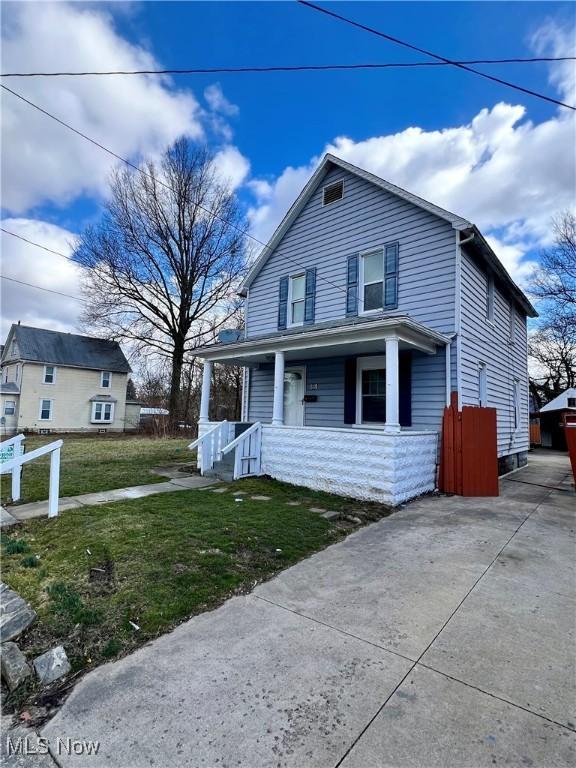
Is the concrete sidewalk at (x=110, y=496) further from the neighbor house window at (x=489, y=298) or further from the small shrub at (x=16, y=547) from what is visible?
the neighbor house window at (x=489, y=298)

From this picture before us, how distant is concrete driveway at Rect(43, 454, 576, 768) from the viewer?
173 centimetres

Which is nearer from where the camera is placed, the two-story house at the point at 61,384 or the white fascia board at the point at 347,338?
the white fascia board at the point at 347,338

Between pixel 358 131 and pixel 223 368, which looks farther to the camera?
pixel 223 368

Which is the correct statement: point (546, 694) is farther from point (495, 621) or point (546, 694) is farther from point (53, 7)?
point (53, 7)

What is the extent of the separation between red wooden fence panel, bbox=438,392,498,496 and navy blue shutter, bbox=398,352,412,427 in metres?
0.81

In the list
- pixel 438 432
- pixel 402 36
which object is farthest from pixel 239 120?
pixel 438 432

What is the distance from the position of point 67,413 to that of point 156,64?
24.3m

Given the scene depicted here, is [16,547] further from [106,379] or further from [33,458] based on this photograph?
[106,379]

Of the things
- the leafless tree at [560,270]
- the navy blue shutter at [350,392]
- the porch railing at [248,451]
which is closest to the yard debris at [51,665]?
the porch railing at [248,451]

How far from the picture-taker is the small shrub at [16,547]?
13.5 feet

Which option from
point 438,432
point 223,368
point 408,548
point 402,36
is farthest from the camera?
point 223,368

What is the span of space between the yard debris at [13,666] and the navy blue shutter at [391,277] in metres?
8.37

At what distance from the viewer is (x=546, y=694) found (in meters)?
2.11

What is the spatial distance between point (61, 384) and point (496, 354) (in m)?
25.4
